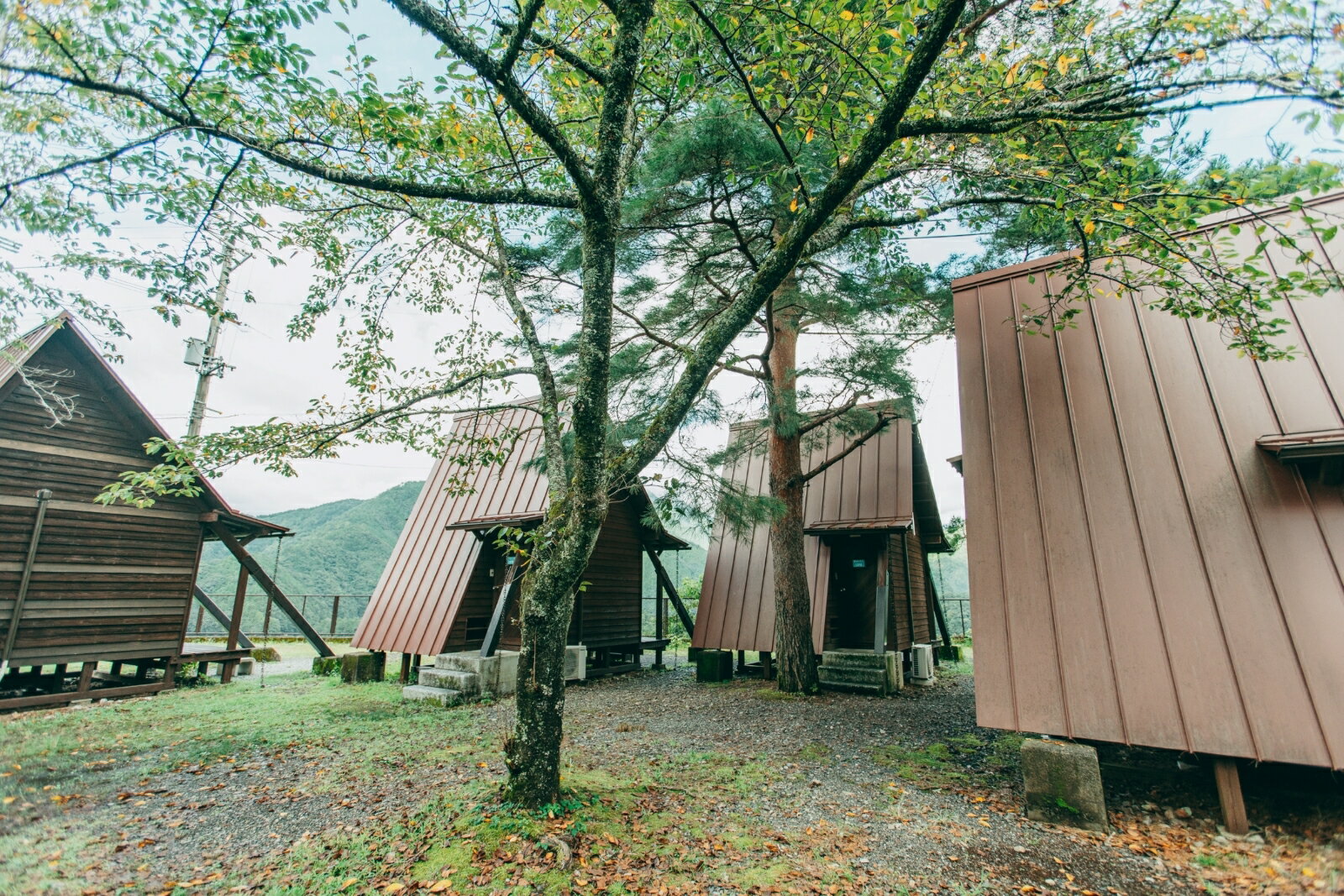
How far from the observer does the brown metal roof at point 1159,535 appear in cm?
359

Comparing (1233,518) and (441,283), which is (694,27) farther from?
(1233,518)

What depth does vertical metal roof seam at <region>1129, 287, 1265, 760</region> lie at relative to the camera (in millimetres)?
3529

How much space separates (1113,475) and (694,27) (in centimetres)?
434

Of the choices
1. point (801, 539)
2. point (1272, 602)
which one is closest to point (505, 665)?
point (801, 539)

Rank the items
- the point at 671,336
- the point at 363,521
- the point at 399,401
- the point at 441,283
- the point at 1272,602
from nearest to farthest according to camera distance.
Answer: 1. the point at 1272,602
2. the point at 399,401
3. the point at 441,283
4. the point at 671,336
5. the point at 363,521

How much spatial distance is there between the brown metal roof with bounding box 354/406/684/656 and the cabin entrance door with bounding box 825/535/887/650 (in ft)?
11.2

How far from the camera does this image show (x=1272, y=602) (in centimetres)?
367

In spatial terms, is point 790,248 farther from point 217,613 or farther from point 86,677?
point 217,613

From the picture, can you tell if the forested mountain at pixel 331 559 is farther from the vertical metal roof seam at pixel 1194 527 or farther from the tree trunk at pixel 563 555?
the tree trunk at pixel 563 555

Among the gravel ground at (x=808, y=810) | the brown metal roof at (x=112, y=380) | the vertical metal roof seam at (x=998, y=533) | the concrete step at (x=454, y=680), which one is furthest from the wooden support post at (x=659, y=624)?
the vertical metal roof seam at (x=998, y=533)

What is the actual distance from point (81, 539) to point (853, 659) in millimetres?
11140

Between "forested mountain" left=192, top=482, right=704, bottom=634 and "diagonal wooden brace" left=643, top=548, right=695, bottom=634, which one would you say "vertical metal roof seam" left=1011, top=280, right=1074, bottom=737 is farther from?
"forested mountain" left=192, top=482, right=704, bottom=634

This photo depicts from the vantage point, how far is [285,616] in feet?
69.2

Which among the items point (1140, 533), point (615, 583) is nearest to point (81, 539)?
point (615, 583)
